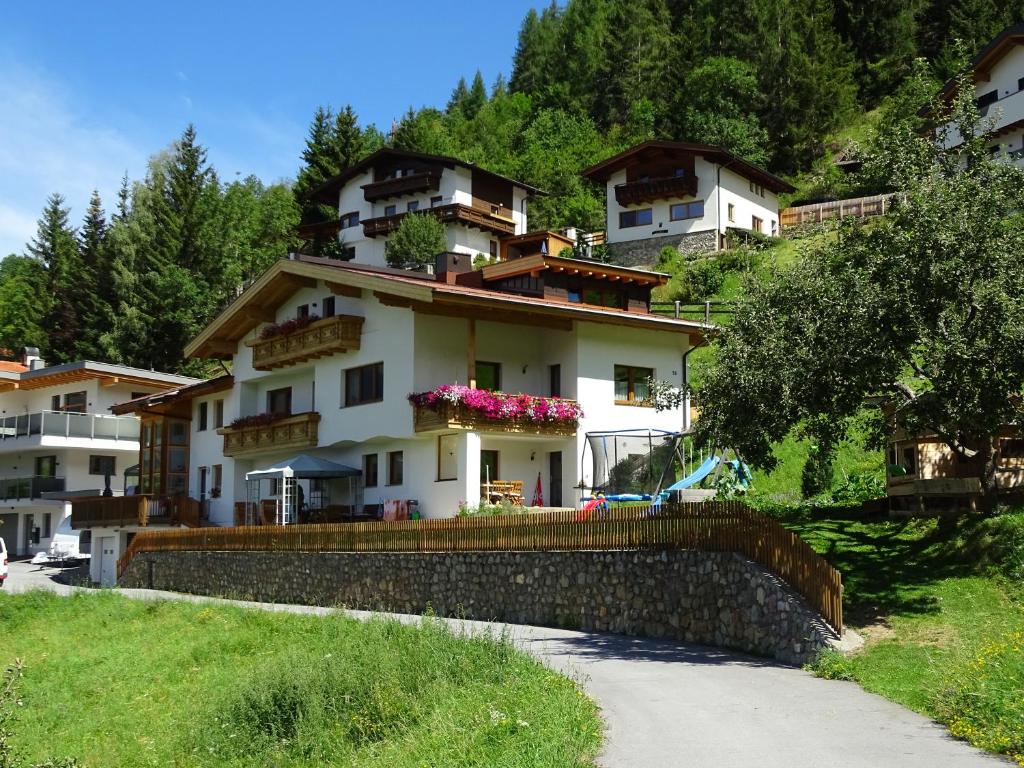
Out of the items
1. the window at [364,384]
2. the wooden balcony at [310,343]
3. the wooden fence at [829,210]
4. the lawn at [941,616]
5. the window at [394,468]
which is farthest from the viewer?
the wooden fence at [829,210]

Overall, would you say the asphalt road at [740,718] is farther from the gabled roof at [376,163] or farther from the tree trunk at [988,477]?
the gabled roof at [376,163]

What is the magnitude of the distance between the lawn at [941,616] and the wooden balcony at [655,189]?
4355 centimetres

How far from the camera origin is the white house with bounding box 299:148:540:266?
71.4 m

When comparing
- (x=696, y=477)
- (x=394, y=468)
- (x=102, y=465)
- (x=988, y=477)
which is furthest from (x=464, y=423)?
(x=102, y=465)

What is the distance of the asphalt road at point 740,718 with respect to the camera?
11.2 metres

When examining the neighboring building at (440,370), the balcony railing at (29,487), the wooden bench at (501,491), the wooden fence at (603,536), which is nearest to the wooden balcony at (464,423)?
the neighboring building at (440,370)

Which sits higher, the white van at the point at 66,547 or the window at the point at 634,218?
the window at the point at 634,218

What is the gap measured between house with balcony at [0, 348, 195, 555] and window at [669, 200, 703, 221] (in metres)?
29.7

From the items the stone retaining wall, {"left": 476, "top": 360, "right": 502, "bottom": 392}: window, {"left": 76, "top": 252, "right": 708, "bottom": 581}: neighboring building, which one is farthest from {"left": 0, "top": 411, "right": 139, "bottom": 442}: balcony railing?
{"left": 476, "top": 360, "right": 502, "bottom": 392}: window

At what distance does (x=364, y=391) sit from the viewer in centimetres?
3634

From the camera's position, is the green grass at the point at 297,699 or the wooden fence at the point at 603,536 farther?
the wooden fence at the point at 603,536

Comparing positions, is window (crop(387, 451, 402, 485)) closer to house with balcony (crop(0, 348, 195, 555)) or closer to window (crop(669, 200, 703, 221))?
house with balcony (crop(0, 348, 195, 555))

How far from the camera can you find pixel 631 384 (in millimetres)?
36781

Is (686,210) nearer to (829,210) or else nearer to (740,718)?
(829,210)
